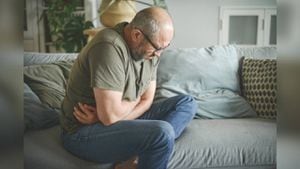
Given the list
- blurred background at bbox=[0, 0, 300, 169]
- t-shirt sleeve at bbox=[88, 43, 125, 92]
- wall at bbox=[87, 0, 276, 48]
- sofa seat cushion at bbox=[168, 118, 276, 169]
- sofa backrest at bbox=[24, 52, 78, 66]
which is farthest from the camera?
wall at bbox=[87, 0, 276, 48]

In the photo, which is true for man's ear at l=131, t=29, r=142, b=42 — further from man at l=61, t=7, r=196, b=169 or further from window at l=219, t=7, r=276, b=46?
window at l=219, t=7, r=276, b=46

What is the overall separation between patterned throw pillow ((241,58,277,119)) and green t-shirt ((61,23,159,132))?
1.10 feet

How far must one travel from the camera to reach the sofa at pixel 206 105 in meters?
0.71

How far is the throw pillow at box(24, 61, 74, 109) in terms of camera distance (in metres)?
0.85

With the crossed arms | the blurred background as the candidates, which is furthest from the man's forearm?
the blurred background

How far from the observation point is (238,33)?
1.13 meters

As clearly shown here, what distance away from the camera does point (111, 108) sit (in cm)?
64

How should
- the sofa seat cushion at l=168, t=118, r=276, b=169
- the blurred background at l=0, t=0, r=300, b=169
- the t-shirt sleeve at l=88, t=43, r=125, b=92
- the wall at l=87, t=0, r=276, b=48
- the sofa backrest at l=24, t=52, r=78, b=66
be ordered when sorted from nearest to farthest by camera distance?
the blurred background at l=0, t=0, r=300, b=169
the t-shirt sleeve at l=88, t=43, r=125, b=92
the sofa seat cushion at l=168, t=118, r=276, b=169
the sofa backrest at l=24, t=52, r=78, b=66
the wall at l=87, t=0, r=276, b=48

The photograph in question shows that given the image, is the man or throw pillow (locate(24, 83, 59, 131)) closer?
the man

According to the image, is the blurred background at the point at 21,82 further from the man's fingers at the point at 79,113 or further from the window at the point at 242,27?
the window at the point at 242,27

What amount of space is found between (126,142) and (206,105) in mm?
347

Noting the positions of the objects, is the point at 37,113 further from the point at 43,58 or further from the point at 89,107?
the point at 43,58

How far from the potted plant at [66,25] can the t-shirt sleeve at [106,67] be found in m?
0.62

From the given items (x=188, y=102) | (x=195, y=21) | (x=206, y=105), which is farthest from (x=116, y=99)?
(x=195, y=21)
